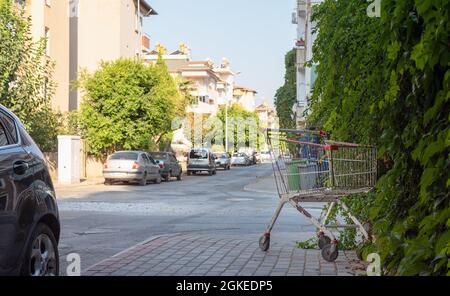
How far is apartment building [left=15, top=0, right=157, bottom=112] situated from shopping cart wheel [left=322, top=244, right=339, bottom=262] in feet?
105

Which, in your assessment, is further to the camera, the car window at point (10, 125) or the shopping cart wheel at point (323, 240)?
the shopping cart wheel at point (323, 240)

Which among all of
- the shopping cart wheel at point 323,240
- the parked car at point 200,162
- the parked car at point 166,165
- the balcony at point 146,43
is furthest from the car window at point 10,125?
the balcony at point 146,43

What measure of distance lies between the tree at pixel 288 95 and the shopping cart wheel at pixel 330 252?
42940mm

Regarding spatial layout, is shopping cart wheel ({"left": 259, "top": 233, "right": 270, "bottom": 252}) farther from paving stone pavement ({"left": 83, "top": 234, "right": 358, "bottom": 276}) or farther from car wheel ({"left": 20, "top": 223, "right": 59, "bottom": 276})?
car wheel ({"left": 20, "top": 223, "right": 59, "bottom": 276})

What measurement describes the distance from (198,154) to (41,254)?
40324 millimetres

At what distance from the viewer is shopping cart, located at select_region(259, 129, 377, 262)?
7.12m

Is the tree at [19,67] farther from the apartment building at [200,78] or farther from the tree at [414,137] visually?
the apartment building at [200,78]

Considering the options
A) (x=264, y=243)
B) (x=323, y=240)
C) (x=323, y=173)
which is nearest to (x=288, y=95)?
(x=264, y=243)

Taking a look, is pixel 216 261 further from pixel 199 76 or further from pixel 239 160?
pixel 199 76

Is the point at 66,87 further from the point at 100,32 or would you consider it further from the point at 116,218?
the point at 116,218

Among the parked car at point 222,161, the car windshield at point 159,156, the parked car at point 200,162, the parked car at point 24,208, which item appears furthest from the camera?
the parked car at point 222,161

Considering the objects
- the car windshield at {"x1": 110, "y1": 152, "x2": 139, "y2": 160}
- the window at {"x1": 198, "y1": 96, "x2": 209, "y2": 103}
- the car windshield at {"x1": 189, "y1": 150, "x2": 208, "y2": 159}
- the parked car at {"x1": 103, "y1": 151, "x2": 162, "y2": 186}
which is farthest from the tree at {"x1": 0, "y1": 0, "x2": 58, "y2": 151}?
the window at {"x1": 198, "y1": 96, "x2": 209, "y2": 103}

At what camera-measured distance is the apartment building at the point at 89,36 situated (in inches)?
1492

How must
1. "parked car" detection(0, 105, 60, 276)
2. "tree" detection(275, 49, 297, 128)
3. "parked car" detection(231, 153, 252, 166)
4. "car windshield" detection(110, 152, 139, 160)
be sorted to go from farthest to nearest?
"parked car" detection(231, 153, 252, 166) < "tree" detection(275, 49, 297, 128) < "car windshield" detection(110, 152, 139, 160) < "parked car" detection(0, 105, 60, 276)
